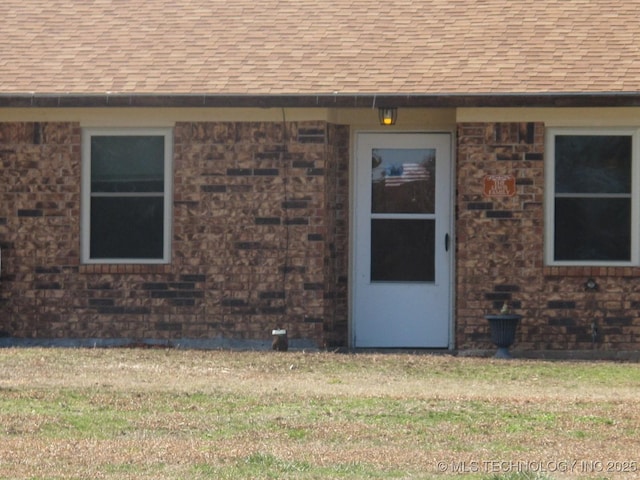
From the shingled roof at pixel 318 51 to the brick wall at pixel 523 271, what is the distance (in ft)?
2.30

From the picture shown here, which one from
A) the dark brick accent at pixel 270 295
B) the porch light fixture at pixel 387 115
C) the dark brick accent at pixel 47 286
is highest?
the porch light fixture at pixel 387 115

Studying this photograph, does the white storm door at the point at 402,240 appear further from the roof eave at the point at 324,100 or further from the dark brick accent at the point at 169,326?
the dark brick accent at the point at 169,326

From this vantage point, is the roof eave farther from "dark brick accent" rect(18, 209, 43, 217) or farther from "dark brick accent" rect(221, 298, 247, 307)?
"dark brick accent" rect(221, 298, 247, 307)

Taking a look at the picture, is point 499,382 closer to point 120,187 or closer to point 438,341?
point 438,341

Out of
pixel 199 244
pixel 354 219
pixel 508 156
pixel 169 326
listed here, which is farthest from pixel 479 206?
pixel 169 326

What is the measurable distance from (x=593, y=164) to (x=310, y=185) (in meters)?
3.03

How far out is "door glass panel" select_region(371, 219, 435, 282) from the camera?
1535 centimetres

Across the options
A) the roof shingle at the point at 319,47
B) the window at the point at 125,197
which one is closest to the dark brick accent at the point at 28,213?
the window at the point at 125,197

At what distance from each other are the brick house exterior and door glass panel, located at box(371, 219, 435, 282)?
13cm

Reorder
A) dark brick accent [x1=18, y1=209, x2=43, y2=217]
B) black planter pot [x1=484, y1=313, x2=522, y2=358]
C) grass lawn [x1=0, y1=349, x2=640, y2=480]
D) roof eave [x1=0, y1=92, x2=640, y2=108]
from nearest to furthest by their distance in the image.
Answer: grass lawn [x1=0, y1=349, x2=640, y2=480] < roof eave [x1=0, y1=92, x2=640, y2=108] < black planter pot [x1=484, y1=313, x2=522, y2=358] < dark brick accent [x1=18, y1=209, x2=43, y2=217]

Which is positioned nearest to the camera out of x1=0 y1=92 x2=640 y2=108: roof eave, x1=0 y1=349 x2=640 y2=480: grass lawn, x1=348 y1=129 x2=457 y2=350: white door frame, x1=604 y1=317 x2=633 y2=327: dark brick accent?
x1=0 y1=349 x2=640 y2=480: grass lawn

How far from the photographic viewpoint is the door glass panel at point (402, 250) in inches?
604

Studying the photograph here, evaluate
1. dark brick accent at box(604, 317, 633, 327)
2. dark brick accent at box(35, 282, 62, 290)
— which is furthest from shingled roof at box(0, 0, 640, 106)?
dark brick accent at box(604, 317, 633, 327)

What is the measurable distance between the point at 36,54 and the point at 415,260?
4909 millimetres
